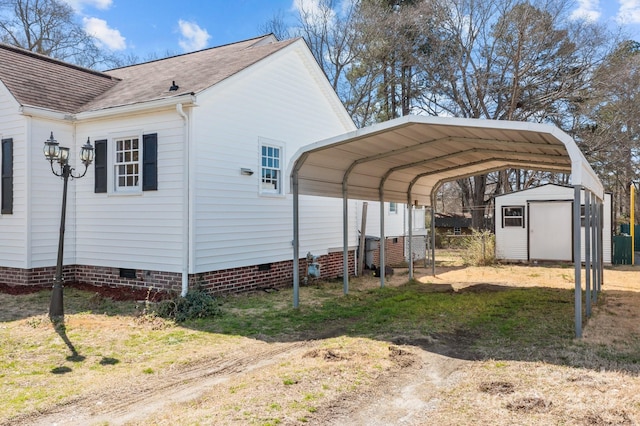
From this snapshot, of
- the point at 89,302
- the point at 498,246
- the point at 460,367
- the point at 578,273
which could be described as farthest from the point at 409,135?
the point at 498,246

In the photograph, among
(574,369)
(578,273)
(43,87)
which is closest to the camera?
(574,369)

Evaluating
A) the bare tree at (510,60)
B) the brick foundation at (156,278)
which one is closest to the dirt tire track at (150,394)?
the brick foundation at (156,278)

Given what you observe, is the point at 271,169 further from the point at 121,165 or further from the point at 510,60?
the point at 510,60

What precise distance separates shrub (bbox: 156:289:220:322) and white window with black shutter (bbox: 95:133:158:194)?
2.65 metres

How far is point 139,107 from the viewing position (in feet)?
30.0

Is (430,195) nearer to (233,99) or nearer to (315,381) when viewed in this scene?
(233,99)

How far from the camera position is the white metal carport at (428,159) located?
689cm

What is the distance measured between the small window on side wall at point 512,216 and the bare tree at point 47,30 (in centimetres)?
2227

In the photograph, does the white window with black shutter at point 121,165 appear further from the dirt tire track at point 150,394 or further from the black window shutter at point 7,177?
the dirt tire track at point 150,394

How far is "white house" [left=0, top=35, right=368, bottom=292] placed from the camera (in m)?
9.00

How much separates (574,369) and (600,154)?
66.3ft

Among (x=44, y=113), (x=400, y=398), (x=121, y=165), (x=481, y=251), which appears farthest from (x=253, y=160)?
(x=481, y=251)

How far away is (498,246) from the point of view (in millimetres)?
17891

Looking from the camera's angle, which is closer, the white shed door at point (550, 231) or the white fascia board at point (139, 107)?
the white fascia board at point (139, 107)
